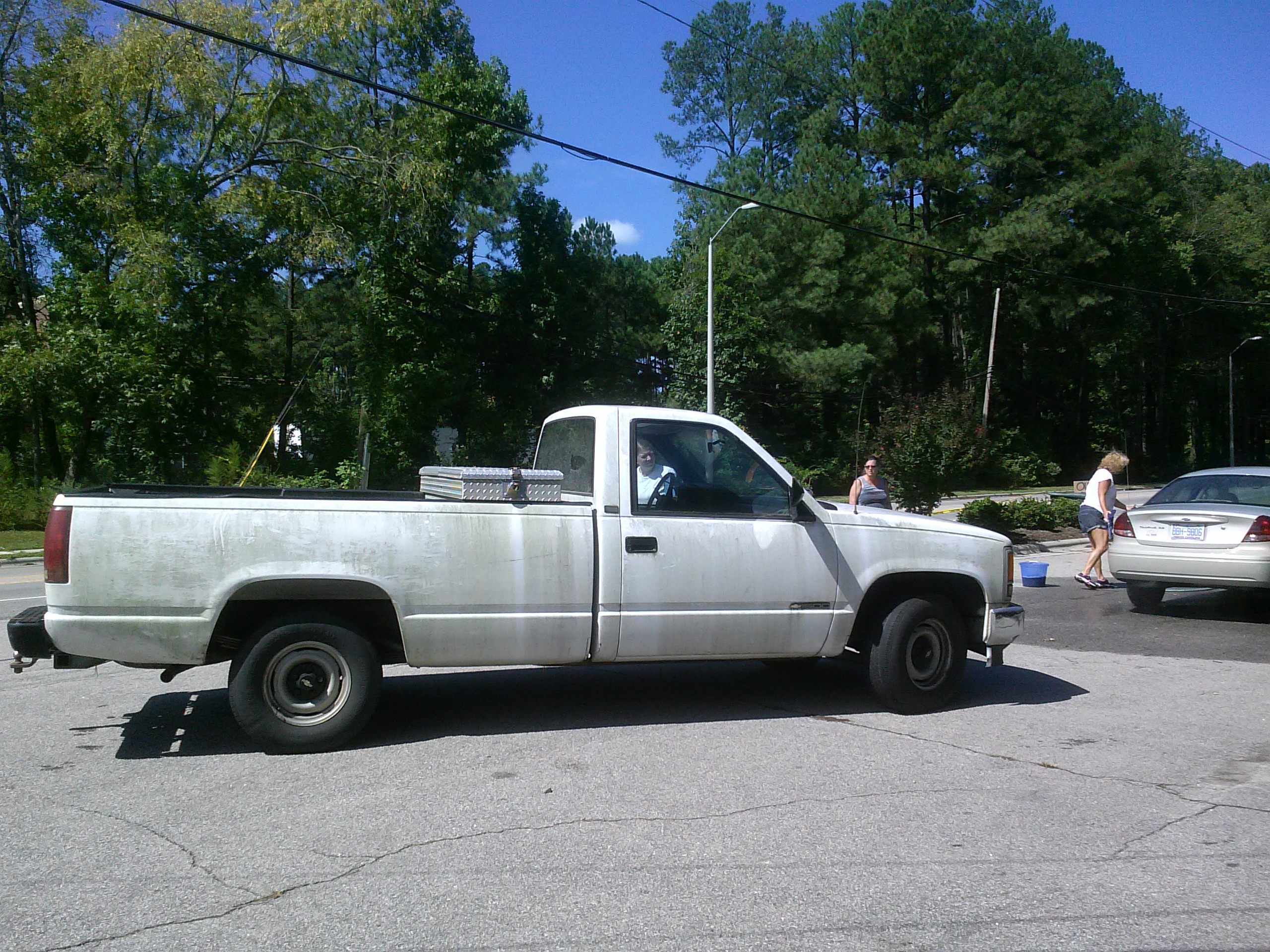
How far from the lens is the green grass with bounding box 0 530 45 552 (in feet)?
69.3

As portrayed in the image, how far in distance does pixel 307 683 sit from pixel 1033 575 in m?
10.5

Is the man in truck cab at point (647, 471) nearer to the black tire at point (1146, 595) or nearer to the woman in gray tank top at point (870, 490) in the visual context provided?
the woman in gray tank top at point (870, 490)

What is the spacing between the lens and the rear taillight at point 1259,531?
10586 mm

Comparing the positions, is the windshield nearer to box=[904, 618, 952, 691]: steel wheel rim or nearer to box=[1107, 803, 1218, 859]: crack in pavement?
box=[904, 618, 952, 691]: steel wheel rim

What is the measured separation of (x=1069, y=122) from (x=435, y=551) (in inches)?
1994

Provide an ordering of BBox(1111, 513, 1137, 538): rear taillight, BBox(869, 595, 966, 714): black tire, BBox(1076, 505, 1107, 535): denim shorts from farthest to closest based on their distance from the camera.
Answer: BBox(1076, 505, 1107, 535): denim shorts → BBox(1111, 513, 1137, 538): rear taillight → BBox(869, 595, 966, 714): black tire

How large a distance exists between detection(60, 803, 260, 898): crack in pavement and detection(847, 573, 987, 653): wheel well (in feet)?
12.9

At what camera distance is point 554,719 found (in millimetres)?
6422

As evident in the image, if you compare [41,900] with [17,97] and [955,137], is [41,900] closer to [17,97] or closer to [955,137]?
[17,97]

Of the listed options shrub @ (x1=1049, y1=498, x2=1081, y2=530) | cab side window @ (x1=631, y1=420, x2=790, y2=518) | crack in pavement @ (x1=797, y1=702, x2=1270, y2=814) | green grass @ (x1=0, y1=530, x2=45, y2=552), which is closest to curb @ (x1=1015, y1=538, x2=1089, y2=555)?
shrub @ (x1=1049, y1=498, x2=1081, y2=530)

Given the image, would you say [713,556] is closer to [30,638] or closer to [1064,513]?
[30,638]

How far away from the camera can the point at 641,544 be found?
5.98m

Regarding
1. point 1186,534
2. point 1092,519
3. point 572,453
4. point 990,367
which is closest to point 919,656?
point 572,453

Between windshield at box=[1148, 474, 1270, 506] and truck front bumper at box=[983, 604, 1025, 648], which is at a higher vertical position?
windshield at box=[1148, 474, 1270, 506]
